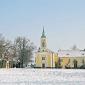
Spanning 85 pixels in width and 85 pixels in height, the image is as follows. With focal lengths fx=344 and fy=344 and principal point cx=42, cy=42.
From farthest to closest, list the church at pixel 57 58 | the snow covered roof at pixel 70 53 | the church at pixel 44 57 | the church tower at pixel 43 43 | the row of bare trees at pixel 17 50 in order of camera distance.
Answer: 1. the snow covered roof at pixel 70 53
2. the church at pixel 44 57
3. the church at pixel 57 58
4. the church tower at pixel 43 43
5. the row of bare trees at pixel 17 50

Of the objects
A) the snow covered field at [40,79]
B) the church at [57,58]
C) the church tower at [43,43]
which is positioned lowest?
the snow covered field at [40,79]

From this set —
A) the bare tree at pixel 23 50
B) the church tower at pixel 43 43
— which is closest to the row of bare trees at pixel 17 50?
the bare tree at pixel 23 50

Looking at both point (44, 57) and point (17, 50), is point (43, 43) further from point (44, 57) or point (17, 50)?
point (17, 50)

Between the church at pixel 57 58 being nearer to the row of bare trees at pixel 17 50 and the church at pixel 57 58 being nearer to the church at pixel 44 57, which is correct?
the church at pixel 44 57

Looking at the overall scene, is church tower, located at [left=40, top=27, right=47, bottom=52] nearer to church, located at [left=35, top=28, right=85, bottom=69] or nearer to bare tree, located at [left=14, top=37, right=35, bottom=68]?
church, located at [left=35, top=28, right=85, bottom=69]

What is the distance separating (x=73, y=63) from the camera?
119 meters

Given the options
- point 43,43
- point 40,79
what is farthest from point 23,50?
point 40,79

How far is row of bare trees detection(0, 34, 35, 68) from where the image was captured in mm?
79250

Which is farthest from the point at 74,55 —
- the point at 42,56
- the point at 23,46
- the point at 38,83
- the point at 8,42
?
the point at 38,83

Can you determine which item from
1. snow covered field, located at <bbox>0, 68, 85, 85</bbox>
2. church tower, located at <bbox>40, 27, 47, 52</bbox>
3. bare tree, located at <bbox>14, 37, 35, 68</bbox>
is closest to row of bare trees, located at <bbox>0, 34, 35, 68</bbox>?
bare tree, located at <bbox>14, 37, 35, 68</bbox>

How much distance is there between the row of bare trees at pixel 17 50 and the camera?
79.2m

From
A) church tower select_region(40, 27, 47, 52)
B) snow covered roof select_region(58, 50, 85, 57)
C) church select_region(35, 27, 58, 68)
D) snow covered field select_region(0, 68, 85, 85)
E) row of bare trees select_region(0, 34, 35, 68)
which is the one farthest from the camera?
snow covered roof select_region(58, 50, 85, 57)

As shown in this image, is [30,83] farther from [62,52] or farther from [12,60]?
[62,52]

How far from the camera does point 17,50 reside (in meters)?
89.0
